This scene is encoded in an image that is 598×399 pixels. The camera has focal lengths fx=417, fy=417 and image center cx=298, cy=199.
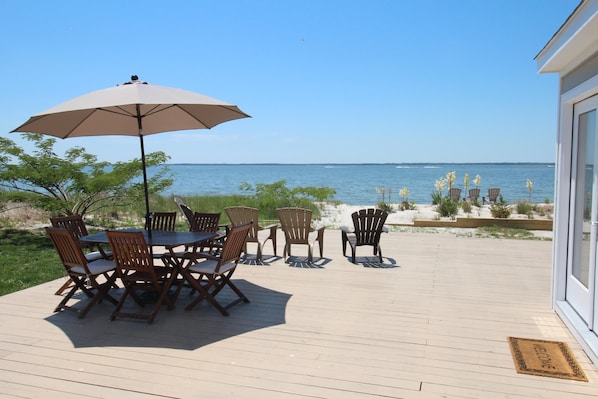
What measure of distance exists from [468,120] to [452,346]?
40264mm

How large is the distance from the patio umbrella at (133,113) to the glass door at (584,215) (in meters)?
3.18

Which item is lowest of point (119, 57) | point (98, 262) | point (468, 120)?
point (98, 262)

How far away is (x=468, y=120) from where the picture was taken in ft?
130

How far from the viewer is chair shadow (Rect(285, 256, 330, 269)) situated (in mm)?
5961

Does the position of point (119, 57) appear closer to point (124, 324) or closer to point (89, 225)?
point (89, 225)

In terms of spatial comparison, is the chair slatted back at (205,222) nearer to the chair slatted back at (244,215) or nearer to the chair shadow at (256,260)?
the chair slatted back at (244,215)

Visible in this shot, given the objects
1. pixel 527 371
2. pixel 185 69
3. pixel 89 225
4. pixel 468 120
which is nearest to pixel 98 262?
pixel 527 371

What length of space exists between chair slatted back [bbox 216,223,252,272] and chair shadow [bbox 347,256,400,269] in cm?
246

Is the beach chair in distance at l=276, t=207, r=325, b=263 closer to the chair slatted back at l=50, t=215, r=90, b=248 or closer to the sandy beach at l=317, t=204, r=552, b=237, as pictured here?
the chair slatted back at l=50, t=215, r=90, b=248

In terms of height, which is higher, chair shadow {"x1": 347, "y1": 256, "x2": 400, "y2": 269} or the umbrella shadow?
chair shadow {"x1": 347, "y1": 256, "x2": 400, "y2": 269}

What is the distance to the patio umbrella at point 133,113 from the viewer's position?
3699 millimetres

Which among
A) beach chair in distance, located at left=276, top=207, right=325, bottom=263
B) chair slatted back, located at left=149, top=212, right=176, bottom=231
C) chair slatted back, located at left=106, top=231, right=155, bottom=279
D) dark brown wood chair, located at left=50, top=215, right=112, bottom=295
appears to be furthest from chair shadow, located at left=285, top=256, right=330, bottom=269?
chair slatted back, located at left=106, top=231, right=155, bottom=279

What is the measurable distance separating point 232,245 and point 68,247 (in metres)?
1.50

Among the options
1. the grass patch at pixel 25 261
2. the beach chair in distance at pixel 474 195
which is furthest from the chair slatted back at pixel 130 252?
the beach chair in distance at pixel 474 195
